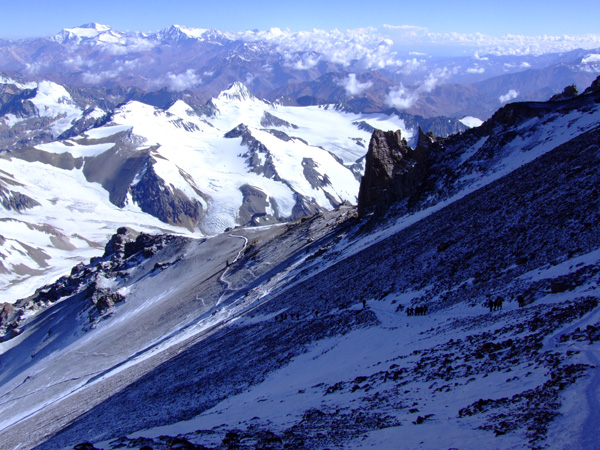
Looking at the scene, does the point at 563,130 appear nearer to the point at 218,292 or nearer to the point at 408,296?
the point at 408,296

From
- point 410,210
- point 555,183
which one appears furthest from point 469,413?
point 410,210

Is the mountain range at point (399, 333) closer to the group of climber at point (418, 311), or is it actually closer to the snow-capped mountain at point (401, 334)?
the snow-capped mountain at point (401, 334)

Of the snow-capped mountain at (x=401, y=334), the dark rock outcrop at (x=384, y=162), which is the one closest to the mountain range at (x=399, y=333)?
the snow-capped mountain at (x=401, y=334)

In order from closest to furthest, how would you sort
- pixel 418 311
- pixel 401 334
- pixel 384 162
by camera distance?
pixel 401 334, pixel 418 311, pixel 384 162

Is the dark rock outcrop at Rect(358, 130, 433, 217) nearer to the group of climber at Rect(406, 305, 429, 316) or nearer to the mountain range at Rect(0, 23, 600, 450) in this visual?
the mountain range at Rect(0, 23, 600, 450)

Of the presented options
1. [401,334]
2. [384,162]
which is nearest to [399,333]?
[401,334]

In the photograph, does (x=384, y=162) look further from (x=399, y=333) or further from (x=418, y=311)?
(x=399, y=333)

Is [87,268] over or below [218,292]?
over

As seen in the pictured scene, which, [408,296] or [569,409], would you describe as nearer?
[569,409]
